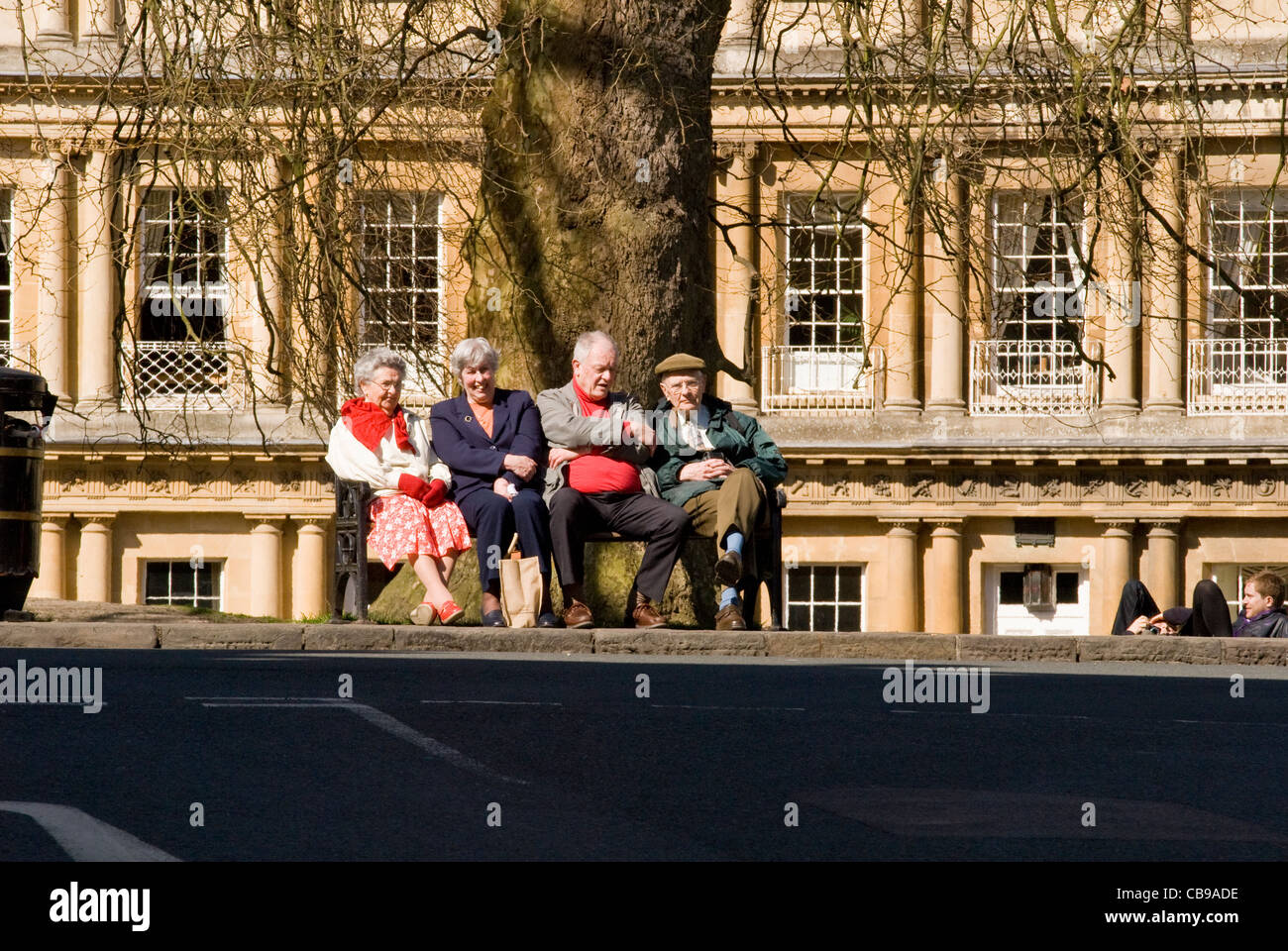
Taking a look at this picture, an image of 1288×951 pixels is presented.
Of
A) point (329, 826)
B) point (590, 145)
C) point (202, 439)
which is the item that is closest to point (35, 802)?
point (329, 826)

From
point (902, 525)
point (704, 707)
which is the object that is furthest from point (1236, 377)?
point (704, 707)

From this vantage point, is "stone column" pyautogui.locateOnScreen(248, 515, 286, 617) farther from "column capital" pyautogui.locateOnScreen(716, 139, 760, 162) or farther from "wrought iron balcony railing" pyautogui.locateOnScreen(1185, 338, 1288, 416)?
"wrought iron balcony railing" pyautogui.locateOnScreen(1185, 338, 1288, 416)

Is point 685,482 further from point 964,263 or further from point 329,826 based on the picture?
point 329,826

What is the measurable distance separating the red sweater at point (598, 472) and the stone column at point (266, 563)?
26.7m

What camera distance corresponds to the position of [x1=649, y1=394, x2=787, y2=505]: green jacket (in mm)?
12094

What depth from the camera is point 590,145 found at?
518 inches

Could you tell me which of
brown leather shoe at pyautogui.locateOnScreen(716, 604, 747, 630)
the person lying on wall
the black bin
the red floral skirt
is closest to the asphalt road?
brown leather shoe at pyautogui.locateOnScreen(716, 604, 747, 630)

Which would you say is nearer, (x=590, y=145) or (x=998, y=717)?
(x=998, y=717)

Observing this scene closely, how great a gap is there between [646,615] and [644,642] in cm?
98

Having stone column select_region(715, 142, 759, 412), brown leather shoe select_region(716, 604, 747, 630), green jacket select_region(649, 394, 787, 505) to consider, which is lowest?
brown leather shoe select_region(716, 604, 747, 630)

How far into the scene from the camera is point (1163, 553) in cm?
3712

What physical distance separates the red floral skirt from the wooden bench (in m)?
0.24

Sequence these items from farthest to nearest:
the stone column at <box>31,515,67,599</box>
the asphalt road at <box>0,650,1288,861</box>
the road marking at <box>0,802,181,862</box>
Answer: the stone column at <box>31,515,67,599</box> → the asphalt road at <box>0,650,1288,861</box> → the road marking at <box>0,802,181,862</box>

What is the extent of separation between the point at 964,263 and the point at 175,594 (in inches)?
955
